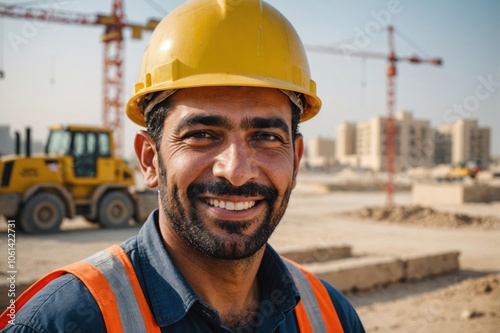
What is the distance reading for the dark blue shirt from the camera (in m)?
1.23

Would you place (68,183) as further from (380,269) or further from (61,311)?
(61,311)

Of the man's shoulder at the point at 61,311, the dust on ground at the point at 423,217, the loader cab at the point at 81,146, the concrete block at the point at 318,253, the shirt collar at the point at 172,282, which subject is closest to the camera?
the man's shoulder at the point at 61,311

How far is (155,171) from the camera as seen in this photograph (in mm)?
1788

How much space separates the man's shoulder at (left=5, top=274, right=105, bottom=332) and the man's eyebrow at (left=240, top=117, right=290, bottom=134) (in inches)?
31.3

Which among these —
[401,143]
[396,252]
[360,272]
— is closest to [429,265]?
[360,272]

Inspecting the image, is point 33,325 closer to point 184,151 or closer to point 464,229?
point 184,151

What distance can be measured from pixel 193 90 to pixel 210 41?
22 cm

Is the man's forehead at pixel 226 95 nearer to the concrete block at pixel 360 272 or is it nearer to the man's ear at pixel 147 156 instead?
the man's ear at pixel 147 156

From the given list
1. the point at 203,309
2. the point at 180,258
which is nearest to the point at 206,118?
the point at 180,258

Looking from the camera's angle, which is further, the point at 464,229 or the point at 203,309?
the point at 464,229

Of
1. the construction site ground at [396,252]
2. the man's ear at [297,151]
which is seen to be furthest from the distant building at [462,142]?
the man's ear at [297,151]

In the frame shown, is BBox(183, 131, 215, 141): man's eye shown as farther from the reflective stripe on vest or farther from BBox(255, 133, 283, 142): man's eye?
the reflective stripe on vest

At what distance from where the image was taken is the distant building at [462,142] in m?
80.5

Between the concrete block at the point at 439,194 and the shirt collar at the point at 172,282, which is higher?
the shirt collar at the point at 172,282
